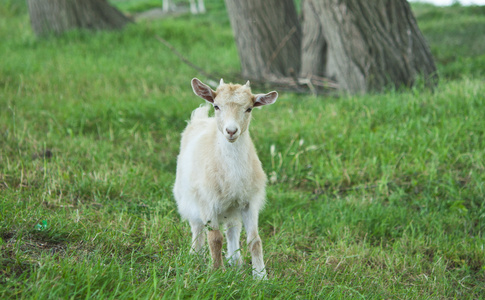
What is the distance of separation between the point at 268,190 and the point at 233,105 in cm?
179

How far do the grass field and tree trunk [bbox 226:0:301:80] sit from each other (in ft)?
3.72

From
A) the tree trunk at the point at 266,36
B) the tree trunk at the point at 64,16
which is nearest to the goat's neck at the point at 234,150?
the tree trunk at the point at 266,36

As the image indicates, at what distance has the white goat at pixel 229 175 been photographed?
3258 mm

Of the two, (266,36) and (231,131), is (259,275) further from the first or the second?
(266,36)

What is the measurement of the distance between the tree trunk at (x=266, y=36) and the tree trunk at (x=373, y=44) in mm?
1162

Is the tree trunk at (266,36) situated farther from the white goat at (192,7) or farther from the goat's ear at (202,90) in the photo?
the white goat at (192,7)

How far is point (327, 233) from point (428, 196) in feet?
4.00

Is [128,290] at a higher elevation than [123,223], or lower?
higher

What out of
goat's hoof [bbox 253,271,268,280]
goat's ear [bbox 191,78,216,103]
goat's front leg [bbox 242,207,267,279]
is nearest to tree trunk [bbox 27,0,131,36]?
goat's ear [bbox 191,78,216,103]

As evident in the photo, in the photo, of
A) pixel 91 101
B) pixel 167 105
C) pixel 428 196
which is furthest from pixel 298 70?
pixel 428 196

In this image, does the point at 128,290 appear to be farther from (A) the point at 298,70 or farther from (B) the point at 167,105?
(A) the point at 298,70

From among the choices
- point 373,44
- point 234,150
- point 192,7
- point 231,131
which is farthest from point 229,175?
point 192,7

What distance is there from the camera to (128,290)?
255 cm

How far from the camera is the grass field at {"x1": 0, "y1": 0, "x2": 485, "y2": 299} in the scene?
295 centimetres
